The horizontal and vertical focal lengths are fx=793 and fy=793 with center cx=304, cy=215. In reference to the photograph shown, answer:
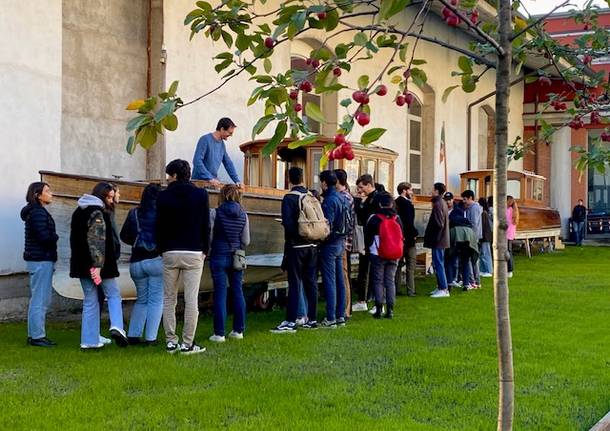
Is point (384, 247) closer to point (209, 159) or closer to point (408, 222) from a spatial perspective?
point (408, 222)

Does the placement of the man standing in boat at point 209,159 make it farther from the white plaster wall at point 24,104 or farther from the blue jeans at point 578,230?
the blue jeans at point 578,230

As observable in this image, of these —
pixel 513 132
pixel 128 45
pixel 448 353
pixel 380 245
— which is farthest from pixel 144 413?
pixel 513 132

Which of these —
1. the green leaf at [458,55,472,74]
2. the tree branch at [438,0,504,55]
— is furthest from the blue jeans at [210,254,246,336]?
the tree branch at [438,0,504,55]

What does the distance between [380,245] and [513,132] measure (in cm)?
1975

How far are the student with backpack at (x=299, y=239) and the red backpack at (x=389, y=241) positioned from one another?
118 cm

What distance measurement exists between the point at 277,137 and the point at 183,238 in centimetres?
460

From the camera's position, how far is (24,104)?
1027cm

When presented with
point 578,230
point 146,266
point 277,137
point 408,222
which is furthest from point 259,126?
point 578,230

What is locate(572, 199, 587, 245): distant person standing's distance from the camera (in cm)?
2938

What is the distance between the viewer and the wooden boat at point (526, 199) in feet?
73.4

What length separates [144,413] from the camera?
18.1 feet

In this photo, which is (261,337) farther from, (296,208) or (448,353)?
(448,353)

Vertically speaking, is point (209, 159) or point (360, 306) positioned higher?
point (209, 159)

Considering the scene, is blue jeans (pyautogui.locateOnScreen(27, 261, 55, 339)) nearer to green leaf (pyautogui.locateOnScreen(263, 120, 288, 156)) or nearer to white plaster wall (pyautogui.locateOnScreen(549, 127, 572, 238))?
green leaf (pyautogui.locateOnScreen(263, 120, 288, 156))
